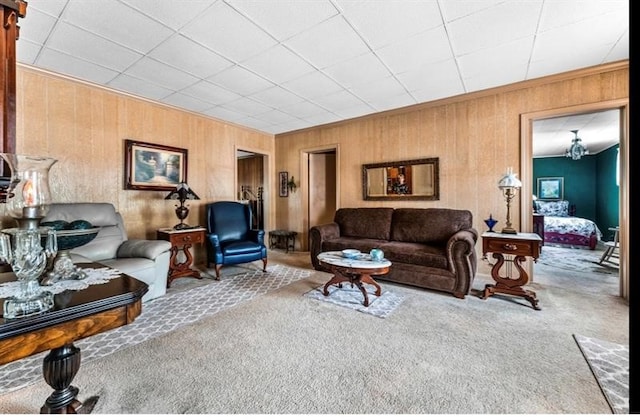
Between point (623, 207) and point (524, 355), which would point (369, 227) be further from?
point (623, 207)

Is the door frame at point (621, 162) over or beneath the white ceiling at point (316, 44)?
beneath

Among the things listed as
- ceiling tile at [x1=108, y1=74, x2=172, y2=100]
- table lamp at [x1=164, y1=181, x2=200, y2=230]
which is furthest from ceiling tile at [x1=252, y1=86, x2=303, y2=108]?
table lamp at [x1=164, y1=181, x2=200, y2=230]

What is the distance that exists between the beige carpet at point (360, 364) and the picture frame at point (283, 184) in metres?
3.30

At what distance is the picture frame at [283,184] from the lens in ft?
18.5

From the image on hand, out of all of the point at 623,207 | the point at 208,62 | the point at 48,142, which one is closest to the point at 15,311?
the point at 208,62

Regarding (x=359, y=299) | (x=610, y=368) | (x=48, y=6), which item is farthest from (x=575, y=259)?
(x=48, y=6)

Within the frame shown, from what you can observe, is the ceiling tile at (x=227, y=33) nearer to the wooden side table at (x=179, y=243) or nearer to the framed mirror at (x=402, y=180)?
the wooden side table at (x=179, y=243)

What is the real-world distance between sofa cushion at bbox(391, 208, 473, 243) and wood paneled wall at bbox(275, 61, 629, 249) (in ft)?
0.81

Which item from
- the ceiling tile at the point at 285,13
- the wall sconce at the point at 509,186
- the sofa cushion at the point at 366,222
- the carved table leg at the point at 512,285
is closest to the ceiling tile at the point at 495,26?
the ceiling tile at the point at 285,13

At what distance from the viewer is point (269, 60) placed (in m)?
2.74

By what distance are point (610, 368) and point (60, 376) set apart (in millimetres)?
3098

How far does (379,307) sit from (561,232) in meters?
5.71

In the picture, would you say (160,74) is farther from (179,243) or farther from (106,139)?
(179,243)

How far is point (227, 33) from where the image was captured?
2.31 metres
